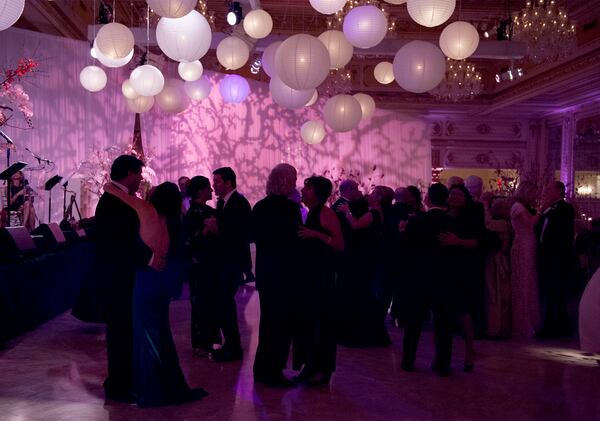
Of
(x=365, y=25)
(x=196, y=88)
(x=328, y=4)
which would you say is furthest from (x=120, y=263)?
(x=196, y=88)

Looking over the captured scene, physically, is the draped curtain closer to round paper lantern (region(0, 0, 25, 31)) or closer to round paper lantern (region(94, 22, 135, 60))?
round paper lantern (region(94, 22, 135, 60))

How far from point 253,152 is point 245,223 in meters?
8.92

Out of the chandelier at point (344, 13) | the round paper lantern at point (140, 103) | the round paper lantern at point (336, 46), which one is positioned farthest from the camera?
the chandelier at point (344, 13)

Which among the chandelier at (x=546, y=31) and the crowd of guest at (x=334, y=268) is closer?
the crowd of guest at (x=334, y=268)

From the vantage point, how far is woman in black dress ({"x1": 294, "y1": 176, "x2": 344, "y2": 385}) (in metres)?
4.64

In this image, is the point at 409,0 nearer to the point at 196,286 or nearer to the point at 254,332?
the point at 196,286

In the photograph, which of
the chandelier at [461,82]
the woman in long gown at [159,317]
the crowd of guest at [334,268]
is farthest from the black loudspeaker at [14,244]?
the chandelier at [461,82]

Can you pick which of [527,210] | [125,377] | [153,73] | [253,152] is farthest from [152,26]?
[125,377]

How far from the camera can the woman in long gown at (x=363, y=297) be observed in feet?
19.2

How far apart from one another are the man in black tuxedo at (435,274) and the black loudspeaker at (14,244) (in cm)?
317

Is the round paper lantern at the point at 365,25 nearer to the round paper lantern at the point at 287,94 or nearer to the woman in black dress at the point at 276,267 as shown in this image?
the round paper lantern at the point at 287,94

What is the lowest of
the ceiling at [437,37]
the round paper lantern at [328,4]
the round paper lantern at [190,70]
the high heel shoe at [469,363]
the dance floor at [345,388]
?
the dance floor at [345,388]

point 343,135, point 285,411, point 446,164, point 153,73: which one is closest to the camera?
point 285,411

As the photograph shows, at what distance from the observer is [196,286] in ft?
17.9
